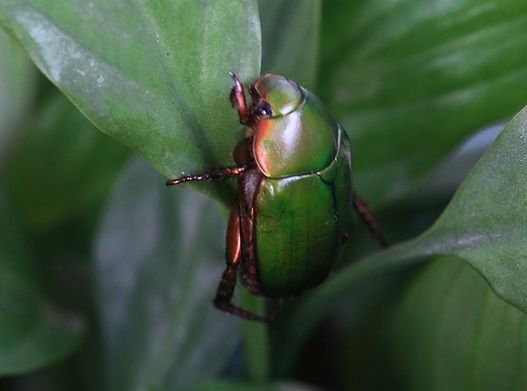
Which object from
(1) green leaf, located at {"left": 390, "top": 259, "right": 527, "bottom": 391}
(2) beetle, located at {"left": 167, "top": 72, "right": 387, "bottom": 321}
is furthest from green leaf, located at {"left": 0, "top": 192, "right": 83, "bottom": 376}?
(1) green leaf, located at {"left": 390, "top": 259, "right": 527, "bottom": 391}

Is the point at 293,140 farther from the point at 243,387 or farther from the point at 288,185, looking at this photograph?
the point at 243,387

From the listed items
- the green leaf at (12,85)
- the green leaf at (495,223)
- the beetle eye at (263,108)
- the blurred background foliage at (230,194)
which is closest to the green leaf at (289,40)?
the blurred background foliage at (230,194)

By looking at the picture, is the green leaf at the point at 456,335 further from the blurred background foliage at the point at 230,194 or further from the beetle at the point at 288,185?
the beetle at the point at 288,185

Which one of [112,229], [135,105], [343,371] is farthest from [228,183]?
[343,371]

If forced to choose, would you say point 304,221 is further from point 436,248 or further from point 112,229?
point 112,229

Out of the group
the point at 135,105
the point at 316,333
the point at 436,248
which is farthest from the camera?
the point at 316,333

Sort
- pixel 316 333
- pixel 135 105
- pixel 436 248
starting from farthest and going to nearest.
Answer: pixel 316 333 < pixel 436 248 < pixel 135 105

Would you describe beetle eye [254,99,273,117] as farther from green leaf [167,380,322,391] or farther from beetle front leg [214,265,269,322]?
green leaf [167,380,322,391]

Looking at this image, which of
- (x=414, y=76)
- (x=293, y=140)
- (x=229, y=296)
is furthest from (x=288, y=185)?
(x=414, y=76)
